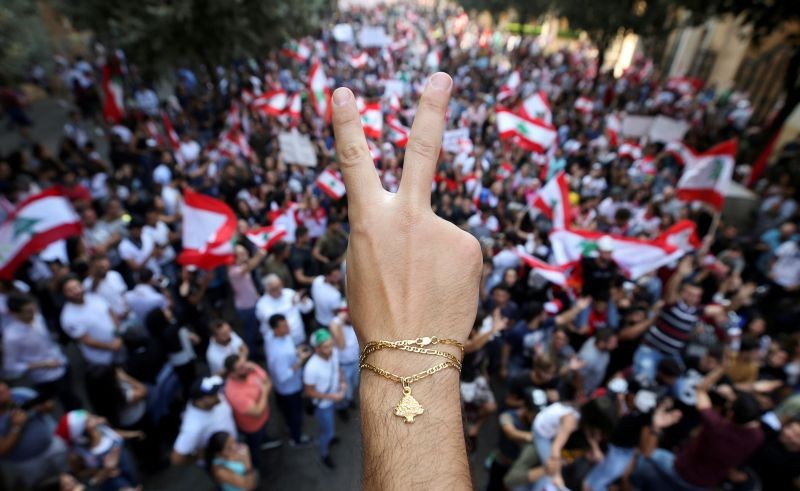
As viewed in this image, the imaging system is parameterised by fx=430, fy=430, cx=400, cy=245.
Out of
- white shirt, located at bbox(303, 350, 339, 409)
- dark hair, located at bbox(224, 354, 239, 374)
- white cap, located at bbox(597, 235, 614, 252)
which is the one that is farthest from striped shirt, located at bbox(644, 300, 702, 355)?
dark hair, located at bbox(224, 354, 239, 374)

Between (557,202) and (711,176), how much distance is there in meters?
2.80

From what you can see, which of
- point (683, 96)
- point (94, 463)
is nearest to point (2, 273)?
point (94, 463)

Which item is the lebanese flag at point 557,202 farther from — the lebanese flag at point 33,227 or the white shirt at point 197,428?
the lebanese flag at point 33,227

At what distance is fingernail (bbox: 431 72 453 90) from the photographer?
128cm

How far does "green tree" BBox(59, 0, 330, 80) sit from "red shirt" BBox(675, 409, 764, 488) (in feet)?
40.9

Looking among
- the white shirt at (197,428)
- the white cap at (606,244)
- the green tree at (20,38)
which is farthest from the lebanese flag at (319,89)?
the green tree at (20,38)

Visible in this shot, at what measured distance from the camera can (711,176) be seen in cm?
714

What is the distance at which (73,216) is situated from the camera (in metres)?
5.30

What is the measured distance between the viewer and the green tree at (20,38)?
12.8 m

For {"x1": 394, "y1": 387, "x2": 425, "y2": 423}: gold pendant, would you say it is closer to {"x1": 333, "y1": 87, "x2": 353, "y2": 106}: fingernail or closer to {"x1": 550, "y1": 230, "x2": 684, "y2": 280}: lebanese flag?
{"x1": 333, "y1": 87, "x2": 353, "y2": 106}: fingernail

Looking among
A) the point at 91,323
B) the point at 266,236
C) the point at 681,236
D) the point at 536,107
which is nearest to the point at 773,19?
the point at 536,107

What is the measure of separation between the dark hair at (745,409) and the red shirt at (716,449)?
90mm

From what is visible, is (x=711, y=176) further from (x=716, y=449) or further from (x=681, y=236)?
(x=716, y=449)

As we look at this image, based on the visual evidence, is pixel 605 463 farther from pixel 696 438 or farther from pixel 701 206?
pixel 701 206
